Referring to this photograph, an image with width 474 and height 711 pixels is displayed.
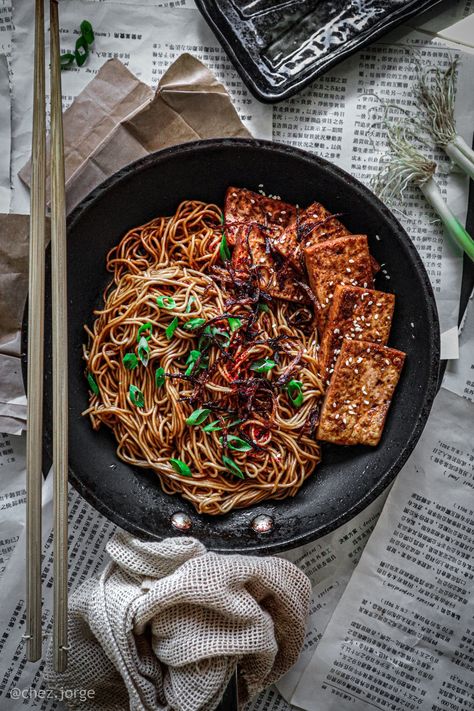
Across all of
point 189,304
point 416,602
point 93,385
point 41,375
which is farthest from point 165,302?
point 416,602

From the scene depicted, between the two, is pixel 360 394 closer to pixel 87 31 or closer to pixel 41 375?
pixel 41 375

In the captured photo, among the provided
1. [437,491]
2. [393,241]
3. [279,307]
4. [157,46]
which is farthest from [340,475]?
[157,46]

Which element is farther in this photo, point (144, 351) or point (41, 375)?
point (144, 351)

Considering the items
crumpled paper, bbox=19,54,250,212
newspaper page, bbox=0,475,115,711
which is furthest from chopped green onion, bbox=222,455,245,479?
crumpled paper, bbox=19,54,250,212

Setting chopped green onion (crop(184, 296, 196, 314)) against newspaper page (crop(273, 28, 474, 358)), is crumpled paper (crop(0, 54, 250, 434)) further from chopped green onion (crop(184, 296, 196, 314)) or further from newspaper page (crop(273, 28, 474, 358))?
chopped green onion (crop(184, 296, 196, 314))

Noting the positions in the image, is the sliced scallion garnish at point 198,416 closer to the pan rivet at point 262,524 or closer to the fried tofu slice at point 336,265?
the pan rivet at point 262,524

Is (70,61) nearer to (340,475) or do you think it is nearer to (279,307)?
(279,307)
